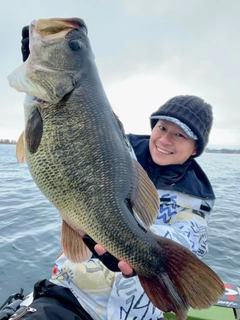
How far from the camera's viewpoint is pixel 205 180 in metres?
3.40

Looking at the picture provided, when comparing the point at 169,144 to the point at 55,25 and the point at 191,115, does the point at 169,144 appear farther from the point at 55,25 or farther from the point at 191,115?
the point at 55,25

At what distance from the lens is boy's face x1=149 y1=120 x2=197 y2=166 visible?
10.3ft

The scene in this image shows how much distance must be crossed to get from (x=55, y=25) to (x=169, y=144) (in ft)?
5.53

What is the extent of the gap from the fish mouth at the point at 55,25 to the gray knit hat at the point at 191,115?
1428 mm

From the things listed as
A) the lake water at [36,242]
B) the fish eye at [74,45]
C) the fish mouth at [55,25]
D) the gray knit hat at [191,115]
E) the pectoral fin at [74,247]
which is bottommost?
the lake water at [36,242]

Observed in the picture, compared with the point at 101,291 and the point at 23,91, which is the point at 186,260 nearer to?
the point at 101,291

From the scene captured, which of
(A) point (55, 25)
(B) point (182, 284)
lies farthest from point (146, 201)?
(A) point (55, 25)

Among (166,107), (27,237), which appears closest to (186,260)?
(166,107)

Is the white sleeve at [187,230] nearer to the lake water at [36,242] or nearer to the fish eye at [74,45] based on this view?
the fish eye at [74,45]

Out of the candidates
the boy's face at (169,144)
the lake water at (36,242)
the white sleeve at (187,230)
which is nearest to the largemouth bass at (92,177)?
the white sleeve at (187,230)

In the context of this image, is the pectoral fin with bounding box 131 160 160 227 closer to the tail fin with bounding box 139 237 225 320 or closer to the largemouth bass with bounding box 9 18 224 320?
the largemouth bass with bounding box 9 18 224 320

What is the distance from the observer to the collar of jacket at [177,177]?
3.21 m

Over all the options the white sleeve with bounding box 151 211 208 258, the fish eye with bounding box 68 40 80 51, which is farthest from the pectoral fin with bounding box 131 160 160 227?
the fish eye with bounding box 68 40 80 51

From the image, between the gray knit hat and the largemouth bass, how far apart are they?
1.35m
